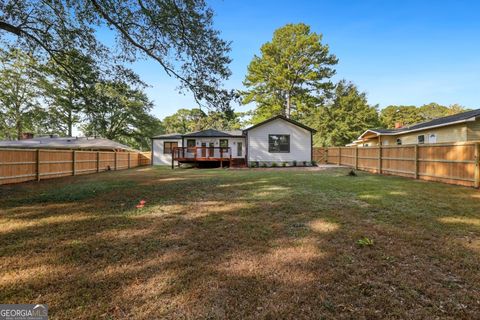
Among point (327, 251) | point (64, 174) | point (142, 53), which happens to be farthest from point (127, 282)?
point (64, 174)

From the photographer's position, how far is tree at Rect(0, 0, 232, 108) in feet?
24.0

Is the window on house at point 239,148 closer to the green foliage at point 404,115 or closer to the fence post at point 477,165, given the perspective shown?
the fence post at point 477,165

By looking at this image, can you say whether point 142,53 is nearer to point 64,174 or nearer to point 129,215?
point 129,215

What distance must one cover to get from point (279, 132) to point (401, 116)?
33653 mm

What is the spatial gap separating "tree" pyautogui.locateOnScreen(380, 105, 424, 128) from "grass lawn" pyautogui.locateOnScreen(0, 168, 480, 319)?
40.6 m

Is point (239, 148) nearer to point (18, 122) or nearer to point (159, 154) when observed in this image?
point (159, 154)

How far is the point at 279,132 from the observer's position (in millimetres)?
17719

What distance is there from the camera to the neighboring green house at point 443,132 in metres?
12.4

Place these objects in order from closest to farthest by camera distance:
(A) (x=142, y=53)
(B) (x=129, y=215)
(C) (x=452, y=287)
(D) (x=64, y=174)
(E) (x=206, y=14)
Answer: (C) (x=452, y=287) → (B) (x=129, y=215) → (E) (x=206, y=14) → (A) (x=142, y=53) → (D) (x=64, y=174)

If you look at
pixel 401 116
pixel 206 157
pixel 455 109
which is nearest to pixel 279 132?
pixel 206 157

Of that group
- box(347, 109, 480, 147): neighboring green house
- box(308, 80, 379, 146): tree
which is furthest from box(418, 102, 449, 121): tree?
box(347, 109, 480, 147): neighboring green house

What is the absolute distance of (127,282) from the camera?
2305 mm

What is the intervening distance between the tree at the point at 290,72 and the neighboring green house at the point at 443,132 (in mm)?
8297

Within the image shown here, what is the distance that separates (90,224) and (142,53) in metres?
7.43
